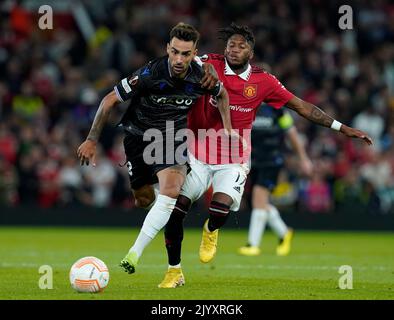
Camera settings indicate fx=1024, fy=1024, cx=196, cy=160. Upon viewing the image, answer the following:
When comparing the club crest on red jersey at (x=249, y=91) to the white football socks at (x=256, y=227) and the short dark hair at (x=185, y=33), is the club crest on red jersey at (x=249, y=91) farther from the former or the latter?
the white football socks at (x=256, y=227)

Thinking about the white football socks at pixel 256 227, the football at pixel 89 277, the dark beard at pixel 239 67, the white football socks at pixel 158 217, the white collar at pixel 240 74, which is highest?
the dark beard at pixel 239 67

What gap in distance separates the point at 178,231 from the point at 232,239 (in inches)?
324

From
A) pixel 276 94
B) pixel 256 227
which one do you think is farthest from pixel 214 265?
pixel 276 94

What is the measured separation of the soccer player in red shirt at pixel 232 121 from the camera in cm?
1034

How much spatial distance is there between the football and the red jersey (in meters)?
2.06

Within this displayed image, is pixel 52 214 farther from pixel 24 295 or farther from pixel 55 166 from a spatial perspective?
pixel 24 295

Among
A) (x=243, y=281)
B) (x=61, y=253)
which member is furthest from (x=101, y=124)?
(x=61, y=253)

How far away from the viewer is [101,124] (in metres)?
9.75

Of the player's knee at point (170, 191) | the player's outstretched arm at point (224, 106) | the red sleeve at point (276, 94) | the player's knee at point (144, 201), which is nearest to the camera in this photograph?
the player's knee at point (170, 191)

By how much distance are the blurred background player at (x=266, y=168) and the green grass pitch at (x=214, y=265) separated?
375 mm

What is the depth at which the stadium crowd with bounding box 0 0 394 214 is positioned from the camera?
2033 centimetres

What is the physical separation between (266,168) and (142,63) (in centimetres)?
776

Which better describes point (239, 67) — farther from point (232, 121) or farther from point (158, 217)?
point (158, 217)

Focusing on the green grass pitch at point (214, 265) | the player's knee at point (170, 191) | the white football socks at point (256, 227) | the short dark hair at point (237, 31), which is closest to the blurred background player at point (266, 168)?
the white football socks at point (256, 227)
